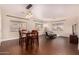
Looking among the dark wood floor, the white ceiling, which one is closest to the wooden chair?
the dark wood floor

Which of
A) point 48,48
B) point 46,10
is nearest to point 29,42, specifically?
point 48,48

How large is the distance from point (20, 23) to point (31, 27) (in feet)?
0.53

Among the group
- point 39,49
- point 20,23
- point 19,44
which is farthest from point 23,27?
point 39,49

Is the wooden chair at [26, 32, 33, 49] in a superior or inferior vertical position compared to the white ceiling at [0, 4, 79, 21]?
inferior

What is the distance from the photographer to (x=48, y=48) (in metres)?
1.95

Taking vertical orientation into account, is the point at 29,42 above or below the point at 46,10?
below

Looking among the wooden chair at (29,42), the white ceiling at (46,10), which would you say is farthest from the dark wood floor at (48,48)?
the white ceiling at (46,10)

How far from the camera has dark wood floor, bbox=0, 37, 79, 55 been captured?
Answer: 193cm

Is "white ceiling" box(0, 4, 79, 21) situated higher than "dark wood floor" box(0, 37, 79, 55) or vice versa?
"white ceiling" box(0, 4, 79, 21)

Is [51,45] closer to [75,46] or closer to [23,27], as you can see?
[75,46]

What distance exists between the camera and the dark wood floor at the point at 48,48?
1.93m

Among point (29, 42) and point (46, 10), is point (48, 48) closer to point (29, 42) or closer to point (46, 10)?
point (29, 42)

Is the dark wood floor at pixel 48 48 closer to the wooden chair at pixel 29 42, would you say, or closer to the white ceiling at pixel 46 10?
the wooden chair at pixel 29 42

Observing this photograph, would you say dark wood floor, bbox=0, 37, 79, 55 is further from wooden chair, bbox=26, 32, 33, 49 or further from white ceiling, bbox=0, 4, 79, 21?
white ceiling, bbox=0, 4, 79, 21
